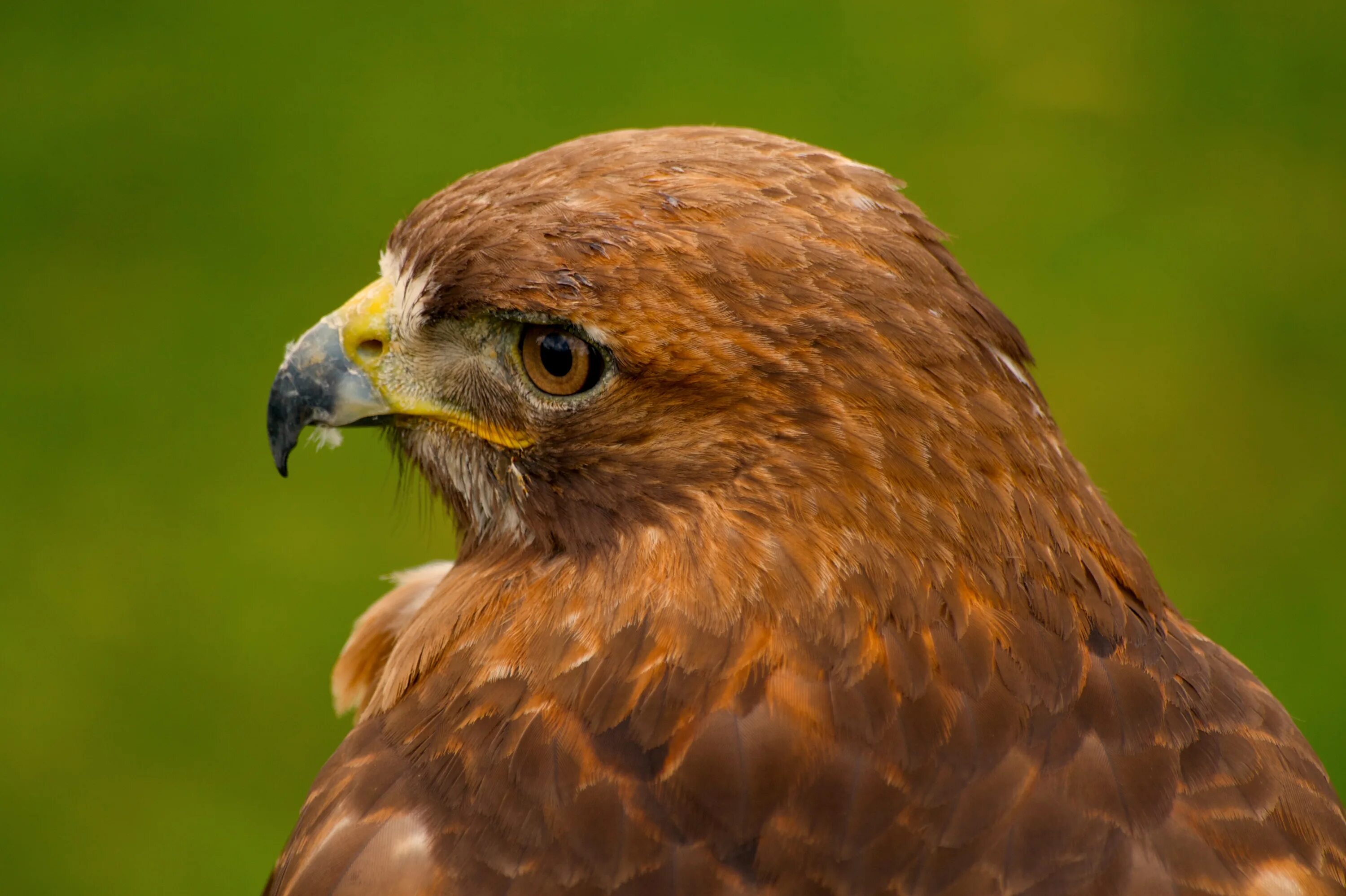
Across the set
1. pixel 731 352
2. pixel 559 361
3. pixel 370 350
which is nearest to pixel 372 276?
pixel 370 350

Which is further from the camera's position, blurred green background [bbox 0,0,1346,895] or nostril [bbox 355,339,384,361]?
blurred green background [bbox 0,0,1346,895]

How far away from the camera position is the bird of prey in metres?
2.15

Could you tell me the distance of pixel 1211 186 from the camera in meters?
7.23

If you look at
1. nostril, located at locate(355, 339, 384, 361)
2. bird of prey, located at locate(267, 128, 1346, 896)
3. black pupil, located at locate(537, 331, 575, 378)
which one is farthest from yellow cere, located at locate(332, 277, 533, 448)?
black pupil, located at locate(537, 331, 575, 378)

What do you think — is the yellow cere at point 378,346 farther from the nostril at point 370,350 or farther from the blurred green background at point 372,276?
the blurred green background at point 372,276

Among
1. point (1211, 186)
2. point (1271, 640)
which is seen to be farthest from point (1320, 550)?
point (1211, 186)

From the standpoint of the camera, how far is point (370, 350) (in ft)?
8.71

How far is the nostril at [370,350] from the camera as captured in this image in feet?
8.69

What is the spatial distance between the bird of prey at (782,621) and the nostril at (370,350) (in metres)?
0.21

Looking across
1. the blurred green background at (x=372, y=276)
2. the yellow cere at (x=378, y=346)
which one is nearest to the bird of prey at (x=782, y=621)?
the yellow cere at (x=378, y=346)

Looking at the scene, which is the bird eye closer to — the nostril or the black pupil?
the black pupil

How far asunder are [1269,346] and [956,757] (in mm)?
5131

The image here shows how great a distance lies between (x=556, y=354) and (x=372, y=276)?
181 inches

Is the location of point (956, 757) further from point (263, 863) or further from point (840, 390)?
point (263, 863)
